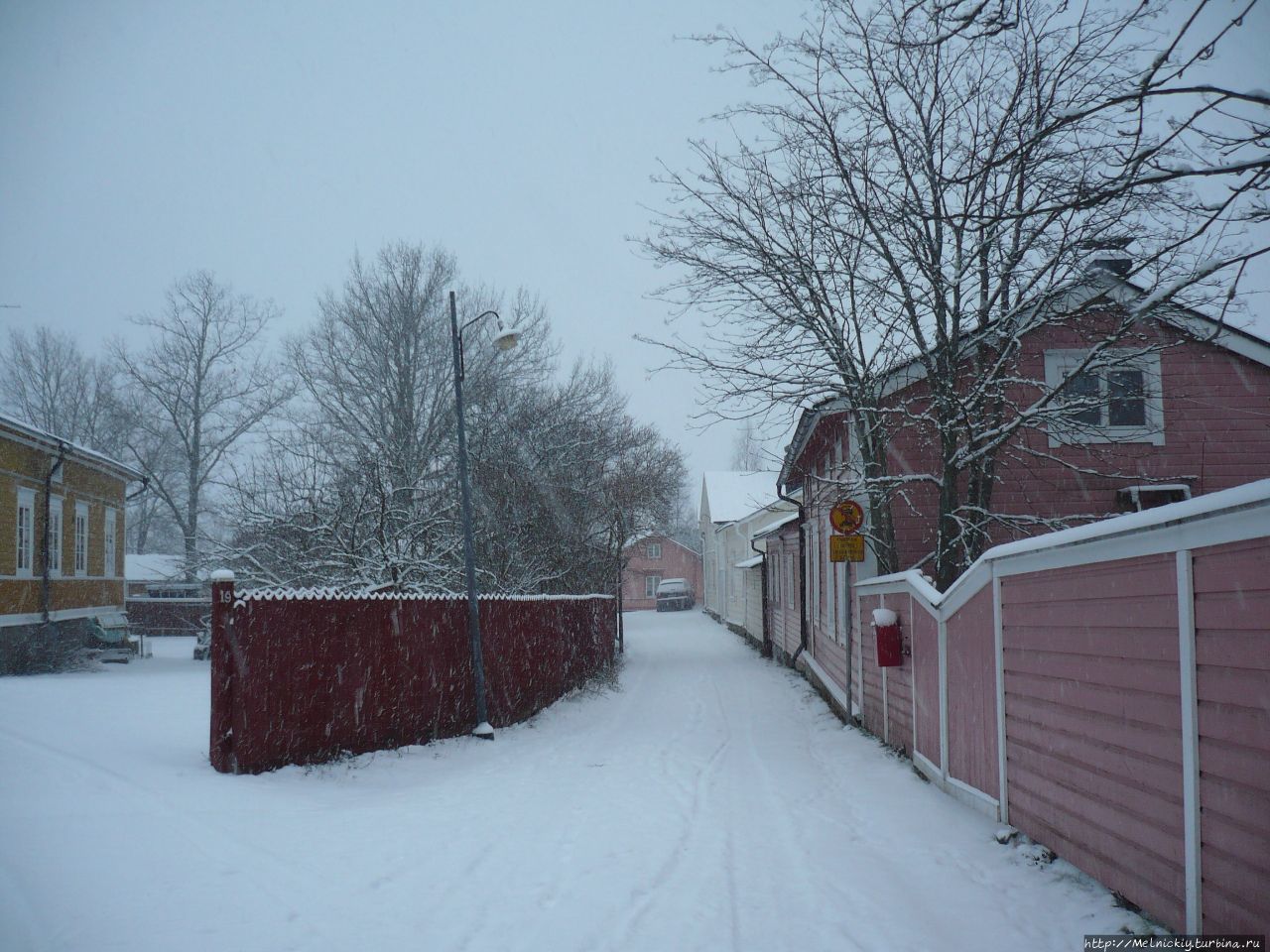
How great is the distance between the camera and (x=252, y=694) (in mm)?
8148

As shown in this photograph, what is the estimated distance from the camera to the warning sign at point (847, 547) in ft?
38.4

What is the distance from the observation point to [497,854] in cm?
627

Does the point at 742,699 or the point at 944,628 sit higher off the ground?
the point at 944,628

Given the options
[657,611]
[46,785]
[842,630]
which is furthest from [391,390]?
[657,611]

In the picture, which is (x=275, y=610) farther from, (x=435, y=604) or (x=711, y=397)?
(x=711, y=397)

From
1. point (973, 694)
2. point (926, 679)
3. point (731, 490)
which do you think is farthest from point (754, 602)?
point (973, 694)

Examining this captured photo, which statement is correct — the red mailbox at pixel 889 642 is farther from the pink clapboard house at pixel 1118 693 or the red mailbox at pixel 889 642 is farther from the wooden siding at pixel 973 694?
the wooden siding at pixel 973 694

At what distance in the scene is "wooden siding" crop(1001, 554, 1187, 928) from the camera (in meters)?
4.25

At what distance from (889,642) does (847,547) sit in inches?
82.1

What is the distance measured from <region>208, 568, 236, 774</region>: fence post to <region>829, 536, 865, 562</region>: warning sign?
6.96 meters

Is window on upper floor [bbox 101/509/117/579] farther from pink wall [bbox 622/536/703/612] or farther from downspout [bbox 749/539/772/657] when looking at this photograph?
pink wall [bbox 622/536/703/612]

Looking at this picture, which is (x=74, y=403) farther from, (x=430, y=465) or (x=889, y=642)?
(x=889, y=642)

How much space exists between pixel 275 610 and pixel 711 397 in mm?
6176

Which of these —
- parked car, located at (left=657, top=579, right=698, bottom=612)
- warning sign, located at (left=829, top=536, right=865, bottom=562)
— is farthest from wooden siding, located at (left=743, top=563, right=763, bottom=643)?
parked car, located at (left=657, top=579, right=698, bottom=612)
